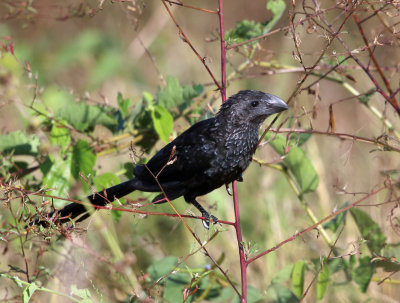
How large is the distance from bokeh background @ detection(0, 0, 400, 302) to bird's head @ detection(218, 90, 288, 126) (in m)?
0.21

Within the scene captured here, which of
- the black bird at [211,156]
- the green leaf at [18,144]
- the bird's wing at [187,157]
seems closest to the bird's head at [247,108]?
the black bird at [211,156]

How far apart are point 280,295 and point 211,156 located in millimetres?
870

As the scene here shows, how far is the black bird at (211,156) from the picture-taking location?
2.85 metres

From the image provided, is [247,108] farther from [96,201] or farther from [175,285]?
[175,285]

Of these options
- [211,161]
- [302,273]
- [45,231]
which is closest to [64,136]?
[211,161]

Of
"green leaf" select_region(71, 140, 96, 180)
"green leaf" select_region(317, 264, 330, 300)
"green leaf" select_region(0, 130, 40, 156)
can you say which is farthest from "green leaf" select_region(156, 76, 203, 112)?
"green leaf" select_region(317, 264, 330, 300)

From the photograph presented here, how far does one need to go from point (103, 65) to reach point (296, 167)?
446cm

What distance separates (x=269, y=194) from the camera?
179 inches

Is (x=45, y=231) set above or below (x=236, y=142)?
below

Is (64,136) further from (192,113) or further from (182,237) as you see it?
(182,237)

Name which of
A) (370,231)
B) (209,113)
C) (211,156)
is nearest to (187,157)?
(211,156)

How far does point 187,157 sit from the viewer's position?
2.95m

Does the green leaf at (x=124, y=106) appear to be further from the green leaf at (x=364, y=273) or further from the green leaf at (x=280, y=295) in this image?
the green leaf at (x=364, y=273)

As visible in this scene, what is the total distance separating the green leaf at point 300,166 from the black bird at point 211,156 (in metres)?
0.24
